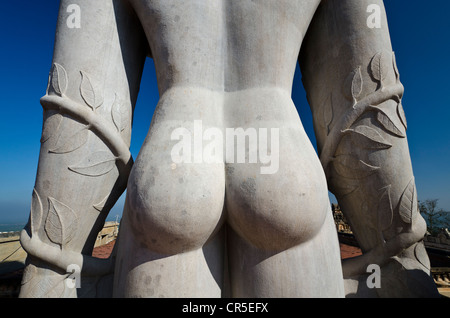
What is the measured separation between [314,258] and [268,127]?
0.54 meters

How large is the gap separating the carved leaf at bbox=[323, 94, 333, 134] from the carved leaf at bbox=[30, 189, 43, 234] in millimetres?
1523

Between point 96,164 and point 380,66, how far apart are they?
1.51m

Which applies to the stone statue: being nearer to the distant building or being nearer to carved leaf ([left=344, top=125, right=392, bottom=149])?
carved leaf ([left=344, top=125, right=392, bottom=149])

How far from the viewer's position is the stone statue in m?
0.92

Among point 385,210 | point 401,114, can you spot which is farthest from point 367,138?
point 385,210

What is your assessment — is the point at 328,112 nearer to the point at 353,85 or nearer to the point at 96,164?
the point at 353,85

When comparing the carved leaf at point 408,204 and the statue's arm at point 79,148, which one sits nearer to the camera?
the statue's arm at point 79,148

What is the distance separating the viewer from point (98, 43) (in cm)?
126

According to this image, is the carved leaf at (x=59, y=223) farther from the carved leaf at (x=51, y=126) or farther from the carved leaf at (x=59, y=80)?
the carved leaf at (x=59, y=80)

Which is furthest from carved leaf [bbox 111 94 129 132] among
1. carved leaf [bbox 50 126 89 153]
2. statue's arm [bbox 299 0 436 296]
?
statue's arm [bbox 299 0 436 296]

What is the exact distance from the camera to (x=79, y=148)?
1164mm

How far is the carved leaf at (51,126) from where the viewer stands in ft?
3.88

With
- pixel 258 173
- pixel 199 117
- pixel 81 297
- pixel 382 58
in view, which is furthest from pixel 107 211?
pixel 382 58

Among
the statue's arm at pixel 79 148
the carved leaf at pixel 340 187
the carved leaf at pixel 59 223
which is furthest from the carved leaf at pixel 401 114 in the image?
the carved leaf at pixel 59 223
